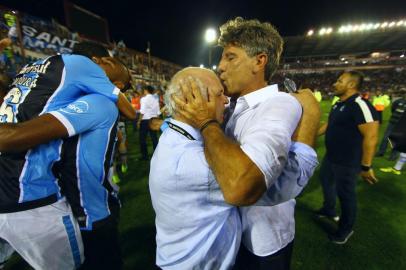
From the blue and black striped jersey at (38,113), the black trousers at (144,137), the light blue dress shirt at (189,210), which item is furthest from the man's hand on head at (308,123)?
the black trousers at (144,137)

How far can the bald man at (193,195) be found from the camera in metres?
1.12

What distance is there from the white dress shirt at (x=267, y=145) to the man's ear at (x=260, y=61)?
14 centimetres

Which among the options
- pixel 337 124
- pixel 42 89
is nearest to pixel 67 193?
pixel 42 89

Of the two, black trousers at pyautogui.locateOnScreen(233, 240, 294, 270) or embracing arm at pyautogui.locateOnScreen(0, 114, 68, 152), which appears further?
black trousers at pyautogui.locateOnScreen(233, 240, 294, 270)

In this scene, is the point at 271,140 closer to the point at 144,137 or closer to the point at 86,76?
the point at 86,76

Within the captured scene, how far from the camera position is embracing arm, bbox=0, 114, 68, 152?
4.16 feet

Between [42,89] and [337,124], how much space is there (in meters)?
3.61

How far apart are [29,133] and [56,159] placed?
32 centimetres

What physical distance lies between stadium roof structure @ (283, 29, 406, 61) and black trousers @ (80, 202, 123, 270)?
45.2 meters

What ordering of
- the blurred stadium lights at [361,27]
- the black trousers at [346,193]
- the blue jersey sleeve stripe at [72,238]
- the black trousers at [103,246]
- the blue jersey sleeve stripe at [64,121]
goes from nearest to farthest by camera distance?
1. the blue jersey sleeve stripe at [64,121]
2. the blue jersey sleeve stripe at [72,238]
3. the black trousers at [103,246]
4. the black trousers at [346,193]
5. the blurred stadium lights at [361,27]

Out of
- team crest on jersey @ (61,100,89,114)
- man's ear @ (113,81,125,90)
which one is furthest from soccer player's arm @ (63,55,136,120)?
man's ear @ (113,81,125,90)

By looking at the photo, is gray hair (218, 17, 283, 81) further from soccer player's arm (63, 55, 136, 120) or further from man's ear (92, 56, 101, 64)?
man's ear (92, 56, 101, 64)

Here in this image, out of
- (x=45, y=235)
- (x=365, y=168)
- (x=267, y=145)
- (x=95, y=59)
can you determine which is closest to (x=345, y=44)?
(x=365, y=168)

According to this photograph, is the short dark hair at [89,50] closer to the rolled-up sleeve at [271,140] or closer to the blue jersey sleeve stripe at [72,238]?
the blue jersey sleeve stripe at [72,238]
